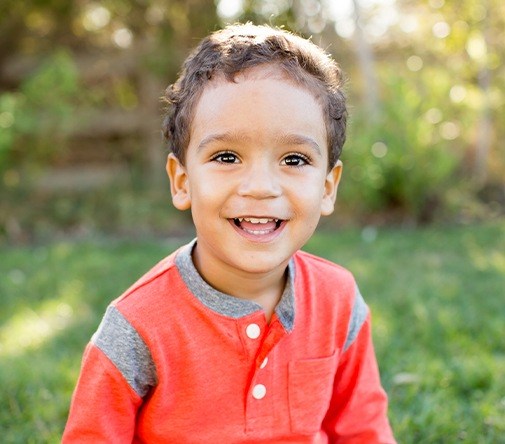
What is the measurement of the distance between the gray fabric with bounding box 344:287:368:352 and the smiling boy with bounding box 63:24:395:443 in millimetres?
91

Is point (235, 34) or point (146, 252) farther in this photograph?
point (146, 252)

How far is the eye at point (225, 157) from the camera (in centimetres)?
164

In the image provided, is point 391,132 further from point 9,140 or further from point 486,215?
point 9,140

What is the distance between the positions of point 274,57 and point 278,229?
15.2 inches

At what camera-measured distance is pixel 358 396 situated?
2.01 m

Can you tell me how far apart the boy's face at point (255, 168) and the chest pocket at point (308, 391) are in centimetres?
29

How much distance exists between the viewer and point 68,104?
650 centimetres

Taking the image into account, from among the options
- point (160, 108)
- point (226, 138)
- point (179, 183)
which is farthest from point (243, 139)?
point (160, 108)

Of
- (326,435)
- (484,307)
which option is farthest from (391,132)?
(326,435)

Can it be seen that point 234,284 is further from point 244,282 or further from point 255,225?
point 255,225

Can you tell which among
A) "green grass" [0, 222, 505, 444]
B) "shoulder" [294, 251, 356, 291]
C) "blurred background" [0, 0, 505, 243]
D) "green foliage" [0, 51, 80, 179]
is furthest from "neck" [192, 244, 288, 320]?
"green foliage" [0, 51, 80, 179]

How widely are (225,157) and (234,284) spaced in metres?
0.33

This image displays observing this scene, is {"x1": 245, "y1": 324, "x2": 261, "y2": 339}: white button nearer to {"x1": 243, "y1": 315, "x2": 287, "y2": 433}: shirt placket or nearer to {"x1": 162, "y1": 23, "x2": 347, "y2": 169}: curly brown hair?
{"x1": 243, "y1": 315, "x2": 287, "y2": 433}: shirt placket

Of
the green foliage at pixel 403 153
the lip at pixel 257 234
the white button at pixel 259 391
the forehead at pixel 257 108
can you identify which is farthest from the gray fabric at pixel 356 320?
the green foliage at pixel 403 153
